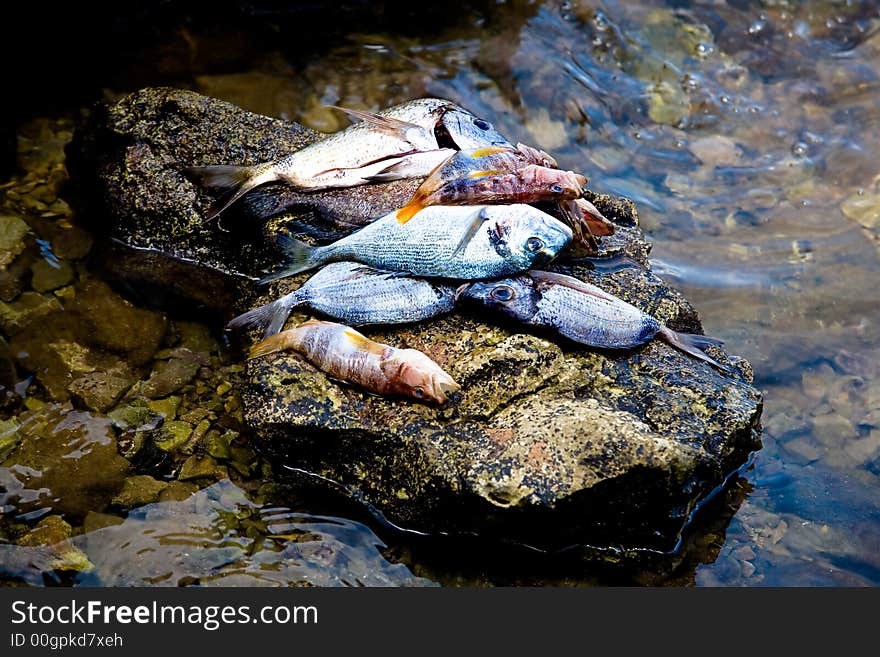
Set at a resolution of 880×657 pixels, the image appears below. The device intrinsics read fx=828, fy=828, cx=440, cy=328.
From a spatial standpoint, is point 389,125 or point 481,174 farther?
point 389,125

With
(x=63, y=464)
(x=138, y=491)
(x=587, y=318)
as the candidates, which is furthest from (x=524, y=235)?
(x=63, y=464)

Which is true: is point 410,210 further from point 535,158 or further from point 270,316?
point 270,316

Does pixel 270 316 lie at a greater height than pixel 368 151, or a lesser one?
lesser

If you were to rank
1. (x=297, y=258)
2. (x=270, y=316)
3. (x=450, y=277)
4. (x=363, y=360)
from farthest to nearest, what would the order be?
(x=297, y=258), (x=270, y=316), (x=450, y=277), (x=363, y=360)

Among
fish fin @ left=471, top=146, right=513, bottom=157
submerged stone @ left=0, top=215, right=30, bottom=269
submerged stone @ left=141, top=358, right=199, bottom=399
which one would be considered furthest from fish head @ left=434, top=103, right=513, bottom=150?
submerged stone @ left=0, top=215, right=30, bottom=269

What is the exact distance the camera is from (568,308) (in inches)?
188

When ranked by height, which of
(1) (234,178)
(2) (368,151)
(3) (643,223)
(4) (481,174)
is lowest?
(3) (643,223)

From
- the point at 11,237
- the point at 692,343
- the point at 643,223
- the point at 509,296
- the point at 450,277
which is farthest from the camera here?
the point at 643,223

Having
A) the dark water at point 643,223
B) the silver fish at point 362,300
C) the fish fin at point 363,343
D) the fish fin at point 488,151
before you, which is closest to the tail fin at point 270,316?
the silver fish at point 362,300

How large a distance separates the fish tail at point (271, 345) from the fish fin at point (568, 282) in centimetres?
149

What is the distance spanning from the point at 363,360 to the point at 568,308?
122cm

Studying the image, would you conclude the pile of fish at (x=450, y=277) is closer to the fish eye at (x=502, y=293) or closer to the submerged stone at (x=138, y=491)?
the fish eye at (x=502, y=293)

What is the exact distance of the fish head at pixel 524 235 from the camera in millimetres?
4773

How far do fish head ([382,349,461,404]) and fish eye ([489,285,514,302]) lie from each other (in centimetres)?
54
